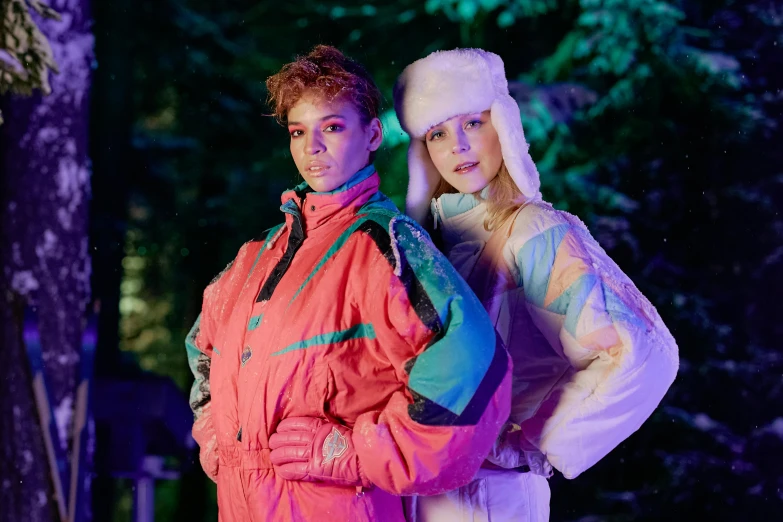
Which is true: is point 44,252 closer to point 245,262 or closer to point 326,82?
point 245,262

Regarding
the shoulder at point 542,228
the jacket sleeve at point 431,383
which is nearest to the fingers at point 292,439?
the jacket sleeve at point 431,383

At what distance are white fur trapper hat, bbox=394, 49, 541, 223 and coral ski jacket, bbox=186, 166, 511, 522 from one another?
1.19 feet

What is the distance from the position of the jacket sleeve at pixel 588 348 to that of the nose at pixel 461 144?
388 millimetres

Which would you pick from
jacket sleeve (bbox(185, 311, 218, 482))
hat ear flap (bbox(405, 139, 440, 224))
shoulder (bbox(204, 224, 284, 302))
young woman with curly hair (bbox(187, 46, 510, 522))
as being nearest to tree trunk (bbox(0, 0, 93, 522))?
jacket sleeve (bbox(185, 311, 218, 482))

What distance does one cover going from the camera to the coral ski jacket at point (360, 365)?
1.92 meters

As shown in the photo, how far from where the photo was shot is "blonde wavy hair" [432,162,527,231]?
248cm

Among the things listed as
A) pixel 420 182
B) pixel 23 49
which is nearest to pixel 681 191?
pixel 420 182

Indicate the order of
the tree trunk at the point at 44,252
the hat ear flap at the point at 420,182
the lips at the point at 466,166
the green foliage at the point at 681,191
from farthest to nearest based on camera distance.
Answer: the green foliage at the point at 681,191 → the tree trunk at the point at 44,252 → the hat ear flap at the point at 420,182 → the lips at the point at 466,166

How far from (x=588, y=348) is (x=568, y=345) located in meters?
0.06

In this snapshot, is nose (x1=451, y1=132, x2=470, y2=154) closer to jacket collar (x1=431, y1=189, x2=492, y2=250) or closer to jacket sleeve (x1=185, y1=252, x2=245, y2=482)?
jacket collar (x1=431, y1=189, x2=492, y2=250)

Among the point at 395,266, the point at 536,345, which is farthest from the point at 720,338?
the point at 395,266

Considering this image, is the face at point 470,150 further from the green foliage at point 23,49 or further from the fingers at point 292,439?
the green foliage at point 23,49

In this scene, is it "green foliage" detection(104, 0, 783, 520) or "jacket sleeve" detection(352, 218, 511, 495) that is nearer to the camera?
"jacket sleeve" detection(352, 218, 511, 495)

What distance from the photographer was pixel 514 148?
8.00ft
